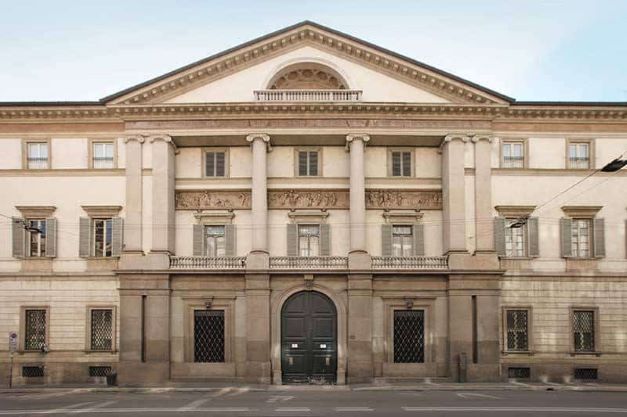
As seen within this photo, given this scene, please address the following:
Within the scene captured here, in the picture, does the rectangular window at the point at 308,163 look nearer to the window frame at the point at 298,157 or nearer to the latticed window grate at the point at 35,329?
the window frame at the point at 298,157

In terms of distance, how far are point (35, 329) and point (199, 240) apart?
9.27 metres

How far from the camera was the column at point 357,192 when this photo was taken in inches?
1473

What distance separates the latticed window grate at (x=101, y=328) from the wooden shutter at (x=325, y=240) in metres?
11.1

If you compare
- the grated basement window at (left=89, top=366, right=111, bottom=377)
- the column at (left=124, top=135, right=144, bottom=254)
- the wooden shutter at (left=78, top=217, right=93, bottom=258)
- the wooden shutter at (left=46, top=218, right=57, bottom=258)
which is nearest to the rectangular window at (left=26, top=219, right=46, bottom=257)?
the wooden shutter at (left=46, top=218, right=57, bottom=258)

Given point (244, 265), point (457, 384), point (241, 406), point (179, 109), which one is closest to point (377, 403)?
point (241, 406)

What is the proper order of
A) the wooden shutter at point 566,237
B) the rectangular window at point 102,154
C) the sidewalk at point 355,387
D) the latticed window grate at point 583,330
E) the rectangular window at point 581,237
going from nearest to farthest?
the sidewalk at point 355,387, the latticed window grate at point 583,330, the wooden shutter at point 566,237, the rectangular window at point 581,237, the rectangular window at point 102,154

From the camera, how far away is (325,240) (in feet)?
127

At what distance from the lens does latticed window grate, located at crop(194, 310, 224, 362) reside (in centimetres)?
3750

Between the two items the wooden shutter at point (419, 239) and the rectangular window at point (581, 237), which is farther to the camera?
the wooden shutter at point (419, 239)

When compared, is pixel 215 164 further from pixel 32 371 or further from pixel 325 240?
pixel 32 371

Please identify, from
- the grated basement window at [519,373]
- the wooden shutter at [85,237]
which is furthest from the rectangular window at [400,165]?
the wooden shutter at [85,237]

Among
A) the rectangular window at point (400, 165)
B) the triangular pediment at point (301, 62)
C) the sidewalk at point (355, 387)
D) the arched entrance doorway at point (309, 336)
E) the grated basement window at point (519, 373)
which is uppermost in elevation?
the triangular pediment at point (301, 62)

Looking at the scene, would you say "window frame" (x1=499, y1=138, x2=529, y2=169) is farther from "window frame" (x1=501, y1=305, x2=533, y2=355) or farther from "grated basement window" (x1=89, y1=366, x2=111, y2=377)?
"grated basement window" (x1=89, y1=366, x2=111, y2=377)

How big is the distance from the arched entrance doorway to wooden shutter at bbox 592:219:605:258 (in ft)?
44.5
